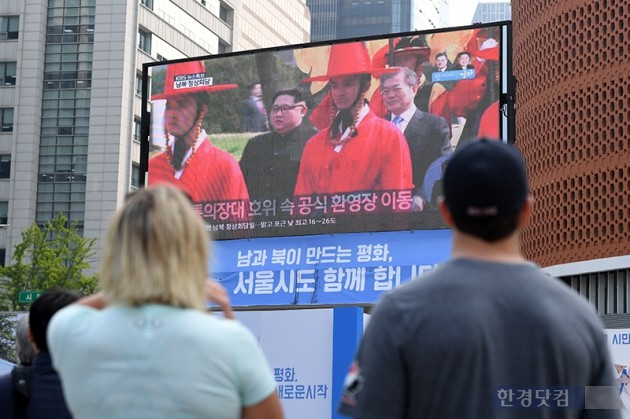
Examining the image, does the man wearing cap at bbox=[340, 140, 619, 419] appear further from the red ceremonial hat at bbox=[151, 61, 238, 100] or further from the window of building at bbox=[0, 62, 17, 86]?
the window of building at bbox=[0, 62, 17, 86]

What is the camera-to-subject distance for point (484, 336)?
2.67 metres

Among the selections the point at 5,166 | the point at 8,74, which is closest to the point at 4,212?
the point at 5,166

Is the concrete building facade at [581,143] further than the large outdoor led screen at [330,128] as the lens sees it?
Yes

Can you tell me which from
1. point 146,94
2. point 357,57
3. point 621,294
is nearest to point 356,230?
point 357,57

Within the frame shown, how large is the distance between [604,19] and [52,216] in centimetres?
3113

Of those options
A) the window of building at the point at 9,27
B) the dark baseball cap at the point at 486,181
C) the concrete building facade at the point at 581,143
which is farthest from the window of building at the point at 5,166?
the dark baseball cap at the point at 486,181

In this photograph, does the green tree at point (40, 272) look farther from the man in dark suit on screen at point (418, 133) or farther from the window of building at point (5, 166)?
the man in dark suit on screen at point (418, 133)

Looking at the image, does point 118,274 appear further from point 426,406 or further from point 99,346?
point 426,406

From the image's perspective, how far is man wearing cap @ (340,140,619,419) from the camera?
105 inches

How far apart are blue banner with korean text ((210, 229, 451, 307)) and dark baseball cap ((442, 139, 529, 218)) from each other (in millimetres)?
13789

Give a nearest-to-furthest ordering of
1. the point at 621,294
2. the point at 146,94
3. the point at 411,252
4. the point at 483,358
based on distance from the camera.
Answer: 1. the point at 483,358
2. the point at 411,252
3. the point at 146,94
4. the point at 621,294

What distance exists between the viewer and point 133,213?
2.92 meters

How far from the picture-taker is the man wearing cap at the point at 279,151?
17.7 metres

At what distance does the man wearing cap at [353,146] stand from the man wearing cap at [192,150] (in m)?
1.28
